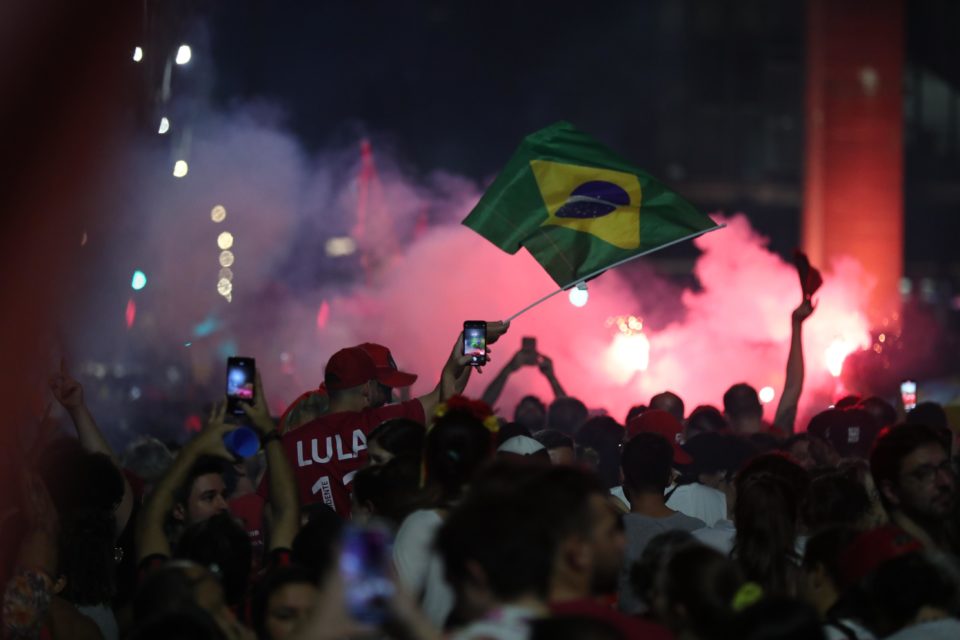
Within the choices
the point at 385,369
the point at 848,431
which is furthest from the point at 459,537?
the point at 848,431

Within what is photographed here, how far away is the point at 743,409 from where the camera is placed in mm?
9211

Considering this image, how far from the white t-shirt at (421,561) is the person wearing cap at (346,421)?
4.66 feet

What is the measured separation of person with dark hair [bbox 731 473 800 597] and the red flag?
414cm

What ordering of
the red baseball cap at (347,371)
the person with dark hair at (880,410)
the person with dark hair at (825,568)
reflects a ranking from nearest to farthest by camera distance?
1. the person with dark hair at (825,568)
2. the red baseball cap at (347,371)
3. the person with dark hair at (880,410)

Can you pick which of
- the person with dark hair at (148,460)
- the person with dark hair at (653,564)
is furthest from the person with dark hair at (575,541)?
the person with dark hair at (148,460)

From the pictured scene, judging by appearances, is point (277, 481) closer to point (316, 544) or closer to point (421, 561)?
point (316, 544)

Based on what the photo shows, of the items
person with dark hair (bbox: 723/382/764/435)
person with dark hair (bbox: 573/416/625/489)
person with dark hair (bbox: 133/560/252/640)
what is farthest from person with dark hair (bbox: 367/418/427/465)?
person with dark hair (bbox: 723/382/764/435)

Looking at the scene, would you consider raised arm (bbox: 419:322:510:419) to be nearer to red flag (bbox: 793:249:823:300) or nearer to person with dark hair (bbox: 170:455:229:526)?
person with dark hair (bbox: 170:455:229:526)

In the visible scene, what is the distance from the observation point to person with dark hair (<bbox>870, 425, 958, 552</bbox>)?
486 centimetres

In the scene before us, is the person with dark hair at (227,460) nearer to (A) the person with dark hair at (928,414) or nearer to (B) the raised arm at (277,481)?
(B) the raised arm at (277,481)

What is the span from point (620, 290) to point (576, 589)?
17.6 meters

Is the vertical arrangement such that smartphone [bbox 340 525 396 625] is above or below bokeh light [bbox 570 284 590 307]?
below

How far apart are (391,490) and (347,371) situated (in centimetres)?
145

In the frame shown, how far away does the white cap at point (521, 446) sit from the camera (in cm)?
577
